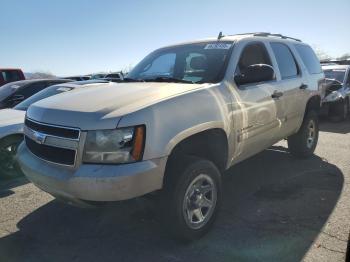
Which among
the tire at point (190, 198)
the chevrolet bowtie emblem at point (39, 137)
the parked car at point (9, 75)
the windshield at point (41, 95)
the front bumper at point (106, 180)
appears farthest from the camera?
the parked car at point (9, 75)

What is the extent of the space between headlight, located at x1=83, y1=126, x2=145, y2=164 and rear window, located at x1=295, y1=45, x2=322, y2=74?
4.01 metres

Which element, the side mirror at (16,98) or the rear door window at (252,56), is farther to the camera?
the side mirror at (16,98)

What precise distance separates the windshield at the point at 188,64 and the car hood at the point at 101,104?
368 millimetres

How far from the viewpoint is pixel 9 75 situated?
50.3 ft

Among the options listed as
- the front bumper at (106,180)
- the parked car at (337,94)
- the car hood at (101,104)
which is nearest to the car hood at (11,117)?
the car hood at (101,104)

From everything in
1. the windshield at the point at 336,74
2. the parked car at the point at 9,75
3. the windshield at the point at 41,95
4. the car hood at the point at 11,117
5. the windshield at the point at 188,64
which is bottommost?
the parked car at the point at 9,75

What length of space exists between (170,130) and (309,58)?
163 inches

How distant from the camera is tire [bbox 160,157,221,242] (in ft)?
11.2

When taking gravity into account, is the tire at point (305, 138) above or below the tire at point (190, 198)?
below

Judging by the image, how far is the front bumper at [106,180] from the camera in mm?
3048

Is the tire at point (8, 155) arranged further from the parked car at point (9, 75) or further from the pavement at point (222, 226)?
the parked car at point (9, 75)

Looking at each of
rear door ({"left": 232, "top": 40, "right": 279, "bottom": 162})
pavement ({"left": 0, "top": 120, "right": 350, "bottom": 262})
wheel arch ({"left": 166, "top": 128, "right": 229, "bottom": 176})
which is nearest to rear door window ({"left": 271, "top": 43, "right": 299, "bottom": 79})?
rear door ({"left": 232, "top": 40, "right": 279, "bottom": 162})

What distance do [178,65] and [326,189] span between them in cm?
248

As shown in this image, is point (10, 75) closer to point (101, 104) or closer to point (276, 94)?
point (276, 94)
